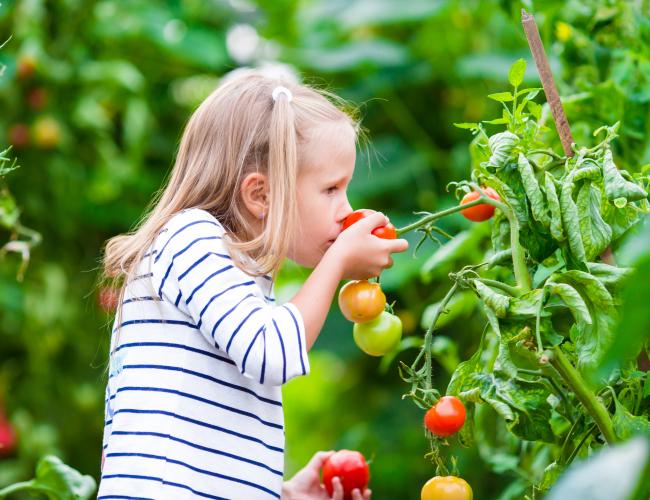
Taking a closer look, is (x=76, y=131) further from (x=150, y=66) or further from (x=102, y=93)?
(x=150, y=66)

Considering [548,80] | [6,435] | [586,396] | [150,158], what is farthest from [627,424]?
[150,158]

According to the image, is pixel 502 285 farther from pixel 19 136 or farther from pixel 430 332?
pixel 19 136

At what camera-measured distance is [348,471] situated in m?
1.25

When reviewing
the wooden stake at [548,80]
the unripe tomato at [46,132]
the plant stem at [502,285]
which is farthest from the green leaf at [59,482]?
the unripe tomato at [46,132]

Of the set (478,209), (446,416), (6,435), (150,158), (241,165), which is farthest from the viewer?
(150,158)

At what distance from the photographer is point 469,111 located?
294 centimetres

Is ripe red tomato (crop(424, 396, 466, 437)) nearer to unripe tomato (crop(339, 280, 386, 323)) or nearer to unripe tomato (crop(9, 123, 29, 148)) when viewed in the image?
unripe tomato (crop(339, 280, 386, 323))

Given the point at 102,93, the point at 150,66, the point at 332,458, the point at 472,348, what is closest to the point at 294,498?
the point at 332,458

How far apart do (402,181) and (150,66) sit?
92cm

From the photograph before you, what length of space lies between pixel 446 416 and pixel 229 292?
264 mm

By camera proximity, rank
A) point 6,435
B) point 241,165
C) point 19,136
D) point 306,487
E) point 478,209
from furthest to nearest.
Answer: point 19,136 → point 6,435 → point 306,487 → point 241,165 → point 478,209

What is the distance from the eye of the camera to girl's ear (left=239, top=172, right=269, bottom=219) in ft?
3.87

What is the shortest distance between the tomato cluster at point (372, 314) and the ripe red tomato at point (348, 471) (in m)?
0.22

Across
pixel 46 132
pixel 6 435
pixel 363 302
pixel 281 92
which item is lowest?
pixel 363 302
